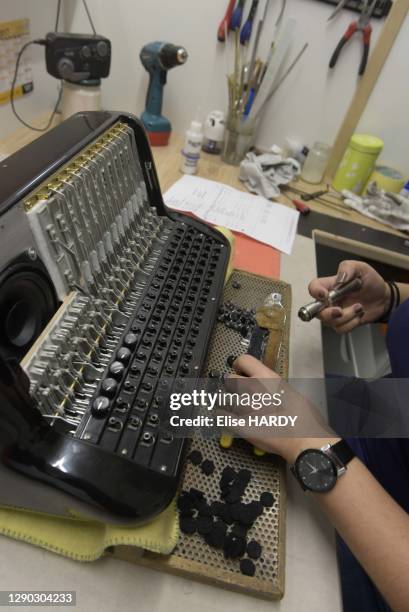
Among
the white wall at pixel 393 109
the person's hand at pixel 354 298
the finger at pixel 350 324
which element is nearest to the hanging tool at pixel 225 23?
the white wall at pixel 393 109

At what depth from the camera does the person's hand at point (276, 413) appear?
53 cm

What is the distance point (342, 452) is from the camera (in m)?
0.51

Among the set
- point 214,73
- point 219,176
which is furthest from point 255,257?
point 214,73

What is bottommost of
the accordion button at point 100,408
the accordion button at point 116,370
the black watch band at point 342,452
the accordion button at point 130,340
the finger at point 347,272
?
the black watch band at point 342,452

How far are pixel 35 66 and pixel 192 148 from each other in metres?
0.55

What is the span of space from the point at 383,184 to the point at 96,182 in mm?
1169

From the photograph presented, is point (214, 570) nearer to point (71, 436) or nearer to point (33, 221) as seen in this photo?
point (71, 436)

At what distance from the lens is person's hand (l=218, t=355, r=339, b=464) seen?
533mm

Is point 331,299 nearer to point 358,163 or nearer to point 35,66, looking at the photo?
point 358,163

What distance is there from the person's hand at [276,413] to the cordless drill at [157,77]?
107cm

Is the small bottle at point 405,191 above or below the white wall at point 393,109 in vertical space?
below

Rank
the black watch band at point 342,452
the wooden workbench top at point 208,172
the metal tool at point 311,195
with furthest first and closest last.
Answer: the metal tool at point 311,195 → the wooden workbench top at point 208,172 → the black watch band at point 342,452

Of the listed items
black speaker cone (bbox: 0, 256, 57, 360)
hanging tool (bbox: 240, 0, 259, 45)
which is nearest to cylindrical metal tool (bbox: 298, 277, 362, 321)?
black speaker cone (bbox: 0, 256, 57, 360)

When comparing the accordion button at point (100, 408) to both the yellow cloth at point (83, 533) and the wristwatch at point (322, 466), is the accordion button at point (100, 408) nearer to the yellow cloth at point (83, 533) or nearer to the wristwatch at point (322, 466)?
the yellow cloth at point (83, 533)
